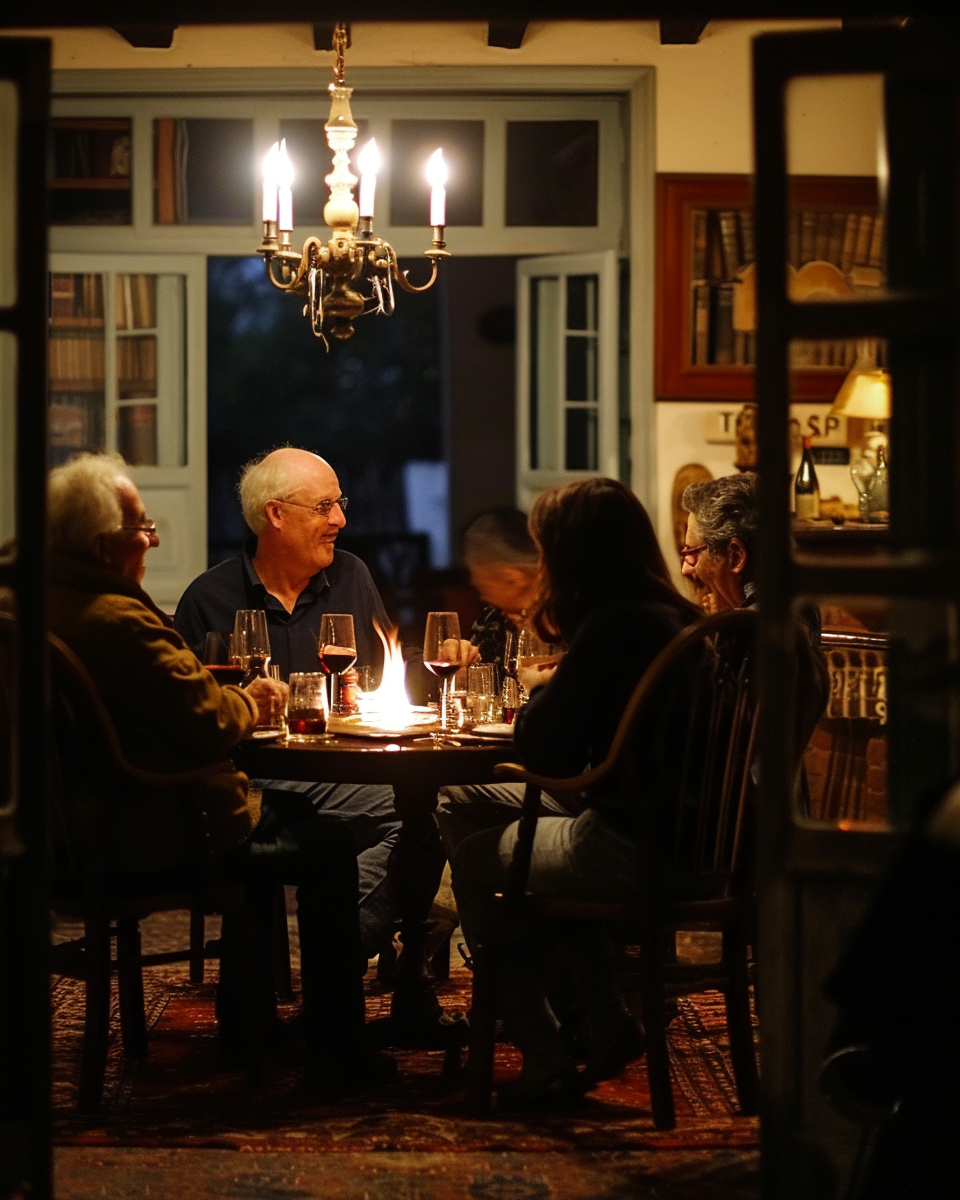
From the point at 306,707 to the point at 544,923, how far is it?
0.72m

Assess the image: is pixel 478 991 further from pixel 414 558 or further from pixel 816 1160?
pixel 414 558

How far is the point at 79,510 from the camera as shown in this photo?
315 cm

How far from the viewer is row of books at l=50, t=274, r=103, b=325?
20.5ft

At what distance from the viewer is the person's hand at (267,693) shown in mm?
3520

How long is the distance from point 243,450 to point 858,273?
12.2 meters

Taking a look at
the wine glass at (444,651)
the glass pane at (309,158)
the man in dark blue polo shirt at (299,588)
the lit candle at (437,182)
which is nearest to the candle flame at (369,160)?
the lit candle at (437,182)

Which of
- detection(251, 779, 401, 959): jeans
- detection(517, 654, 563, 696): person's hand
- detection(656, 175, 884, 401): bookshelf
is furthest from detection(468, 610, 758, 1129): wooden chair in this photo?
detection(656, 175, 884, 401): bookshelf

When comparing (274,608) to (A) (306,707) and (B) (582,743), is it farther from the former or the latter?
(B) (582,743)

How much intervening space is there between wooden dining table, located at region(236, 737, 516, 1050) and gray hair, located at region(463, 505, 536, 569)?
117 centimetres

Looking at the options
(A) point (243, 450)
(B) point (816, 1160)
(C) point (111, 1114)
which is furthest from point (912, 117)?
(A) point (243, 450)

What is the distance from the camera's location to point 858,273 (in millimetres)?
2346

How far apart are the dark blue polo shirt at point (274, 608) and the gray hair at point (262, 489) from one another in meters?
0.07

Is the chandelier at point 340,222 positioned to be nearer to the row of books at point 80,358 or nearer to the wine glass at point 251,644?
the wine glass at point 251,644

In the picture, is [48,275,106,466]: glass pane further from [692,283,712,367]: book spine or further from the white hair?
[692,283,712,367]: book spine
